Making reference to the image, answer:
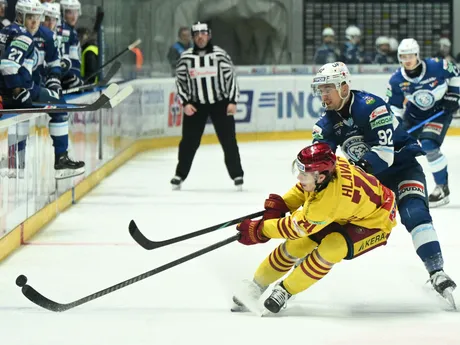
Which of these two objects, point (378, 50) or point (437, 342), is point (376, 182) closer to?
point (437, 342)

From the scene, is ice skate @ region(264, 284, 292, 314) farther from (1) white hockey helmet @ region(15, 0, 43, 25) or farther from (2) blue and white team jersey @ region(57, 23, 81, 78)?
(2) blue and white team jersey @ region(57, 23, 81, 78)

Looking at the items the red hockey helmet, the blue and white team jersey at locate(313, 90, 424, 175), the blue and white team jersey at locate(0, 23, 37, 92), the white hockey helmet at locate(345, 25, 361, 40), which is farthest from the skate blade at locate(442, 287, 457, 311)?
the white hockey helmet at locate(345, 25, 361, 40)

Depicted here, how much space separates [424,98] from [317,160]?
12.6 ft

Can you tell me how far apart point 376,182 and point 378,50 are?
10279 millimetres

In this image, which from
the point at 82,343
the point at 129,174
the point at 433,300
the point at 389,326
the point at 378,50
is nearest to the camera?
the point at 82,343

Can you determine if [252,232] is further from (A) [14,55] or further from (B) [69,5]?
(B) [69,5]

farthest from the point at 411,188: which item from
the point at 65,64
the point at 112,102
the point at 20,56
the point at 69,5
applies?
the point at 69,5

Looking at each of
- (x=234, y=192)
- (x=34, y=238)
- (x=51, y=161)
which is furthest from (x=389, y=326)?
(x=234, y=192)

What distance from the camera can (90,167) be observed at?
28.9 ft

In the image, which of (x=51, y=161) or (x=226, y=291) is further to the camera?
(x=51, y=161)

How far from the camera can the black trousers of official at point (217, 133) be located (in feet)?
28.9

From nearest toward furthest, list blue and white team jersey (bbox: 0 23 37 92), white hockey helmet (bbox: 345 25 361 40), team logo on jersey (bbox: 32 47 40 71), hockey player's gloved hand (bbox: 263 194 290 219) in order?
1. hockey player's gloved hand (bbox: 263 194 290 219)
2. blue and white team jersey (bbox: 0 23 37 92)
3. team logo on jersey (bbox: 32 47 40 71)
4. white hockey helmet (bbox: 345 25 361 40)

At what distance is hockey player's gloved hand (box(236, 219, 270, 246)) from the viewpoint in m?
4.34

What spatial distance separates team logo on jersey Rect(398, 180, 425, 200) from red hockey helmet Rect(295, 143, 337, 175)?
697 mm
